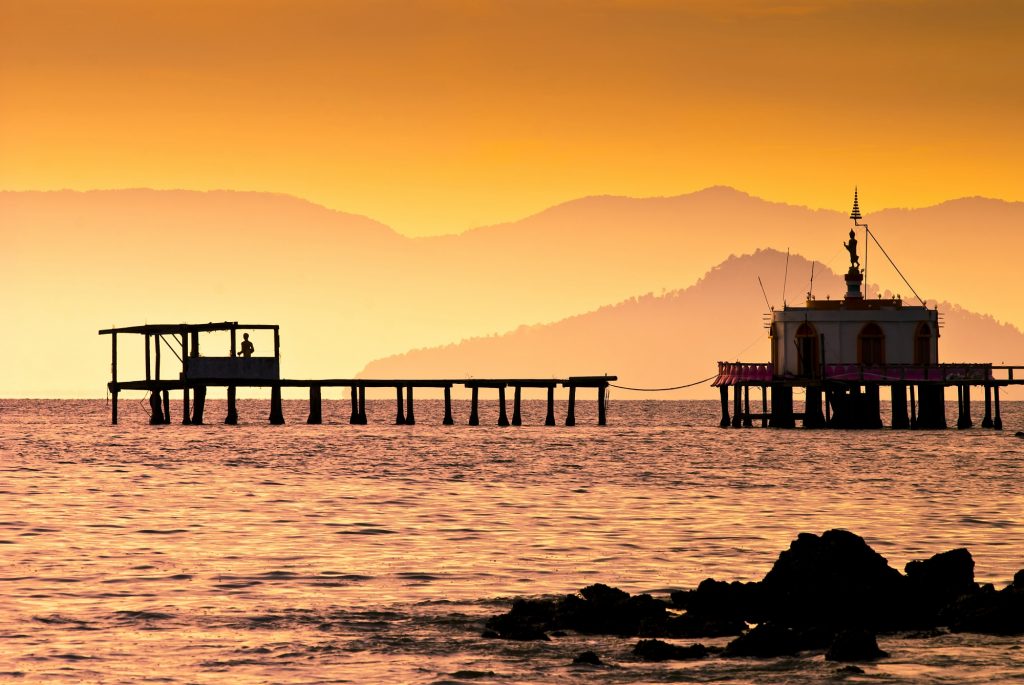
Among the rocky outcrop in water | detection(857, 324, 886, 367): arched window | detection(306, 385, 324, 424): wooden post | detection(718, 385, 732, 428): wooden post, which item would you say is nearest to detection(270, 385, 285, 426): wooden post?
detection(306, 385, 324, 424): wooden post

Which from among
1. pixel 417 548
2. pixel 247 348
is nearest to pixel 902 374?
pixel 247 348

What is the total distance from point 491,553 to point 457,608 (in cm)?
739

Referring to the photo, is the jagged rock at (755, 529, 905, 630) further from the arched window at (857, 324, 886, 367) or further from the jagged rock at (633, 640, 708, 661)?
the arched window at (857, 324, 886, 367)

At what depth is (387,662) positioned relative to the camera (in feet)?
68.7

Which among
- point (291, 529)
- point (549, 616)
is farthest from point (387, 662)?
point (291, 529)

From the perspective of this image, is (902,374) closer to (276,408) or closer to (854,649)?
(276,408)

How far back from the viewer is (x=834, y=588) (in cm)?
2281

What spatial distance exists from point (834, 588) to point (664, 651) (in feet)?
11.0

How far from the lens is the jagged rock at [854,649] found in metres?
20.4

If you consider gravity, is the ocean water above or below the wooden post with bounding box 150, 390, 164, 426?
below

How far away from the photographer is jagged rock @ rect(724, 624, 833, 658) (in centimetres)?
2067

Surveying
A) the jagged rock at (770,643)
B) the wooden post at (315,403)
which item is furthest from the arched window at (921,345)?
the jagged rock at (770,643)

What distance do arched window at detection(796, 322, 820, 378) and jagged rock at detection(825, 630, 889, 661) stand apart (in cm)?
7064

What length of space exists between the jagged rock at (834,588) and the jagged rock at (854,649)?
6.76ft
